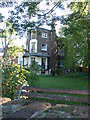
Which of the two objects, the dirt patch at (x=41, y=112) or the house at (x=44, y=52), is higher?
the house at (x=44, y=52)

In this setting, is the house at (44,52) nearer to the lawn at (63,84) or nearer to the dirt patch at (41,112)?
the lawn at (63,84)

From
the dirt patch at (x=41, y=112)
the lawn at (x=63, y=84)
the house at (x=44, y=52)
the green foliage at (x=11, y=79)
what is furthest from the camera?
the house at (x=44, y=52)

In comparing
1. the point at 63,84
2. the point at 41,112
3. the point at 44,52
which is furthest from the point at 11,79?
the point at 44,52

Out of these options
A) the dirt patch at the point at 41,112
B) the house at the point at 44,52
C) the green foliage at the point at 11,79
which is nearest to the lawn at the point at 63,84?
the green foliage at the point at 11,79

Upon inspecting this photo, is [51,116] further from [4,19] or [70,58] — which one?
[70,58]

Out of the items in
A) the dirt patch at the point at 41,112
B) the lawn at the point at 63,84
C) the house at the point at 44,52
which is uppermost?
the house at the point at 44,52

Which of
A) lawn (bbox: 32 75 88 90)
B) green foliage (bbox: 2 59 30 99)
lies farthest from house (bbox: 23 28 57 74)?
green foliage (bbox: 2 59 30 99)

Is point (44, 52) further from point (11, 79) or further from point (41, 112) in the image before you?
point (41, 112)

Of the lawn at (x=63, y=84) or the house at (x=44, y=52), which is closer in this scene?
the lawn at (x=63, y=84)

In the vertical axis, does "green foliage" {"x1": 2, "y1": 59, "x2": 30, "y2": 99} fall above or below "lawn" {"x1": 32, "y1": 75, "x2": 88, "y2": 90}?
above

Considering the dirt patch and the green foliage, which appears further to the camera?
the green foliage

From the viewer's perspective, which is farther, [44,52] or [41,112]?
[44,52]

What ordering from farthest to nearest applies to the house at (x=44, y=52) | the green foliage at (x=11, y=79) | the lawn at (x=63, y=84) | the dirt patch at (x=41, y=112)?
1. the house at (x=44, y=52)
2. the lawn at (x=63, y=84)
3. the green foliage at (x=11, y=79)
4. the dirt patch at (x=41, y=112)

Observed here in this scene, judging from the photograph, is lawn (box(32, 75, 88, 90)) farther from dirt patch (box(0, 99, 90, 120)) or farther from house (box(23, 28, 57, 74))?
house (box(23, 28, 57, 74))
